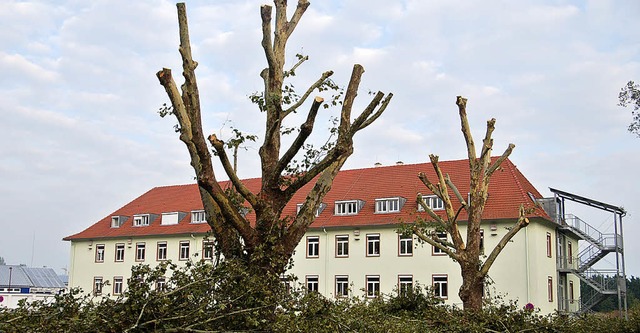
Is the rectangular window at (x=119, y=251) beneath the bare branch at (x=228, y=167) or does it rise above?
beneath

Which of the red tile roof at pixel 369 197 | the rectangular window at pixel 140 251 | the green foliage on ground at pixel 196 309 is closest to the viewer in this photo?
the green foliage on ground at pixel 196 309

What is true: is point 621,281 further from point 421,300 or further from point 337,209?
point 421,300

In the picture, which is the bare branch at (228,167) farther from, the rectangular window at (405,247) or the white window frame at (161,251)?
the white window frame at (161,251)

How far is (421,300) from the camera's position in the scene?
1827 cm

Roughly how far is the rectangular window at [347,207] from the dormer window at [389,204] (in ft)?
4.17

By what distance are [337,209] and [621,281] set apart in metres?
15.3

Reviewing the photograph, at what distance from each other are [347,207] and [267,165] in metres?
28.1

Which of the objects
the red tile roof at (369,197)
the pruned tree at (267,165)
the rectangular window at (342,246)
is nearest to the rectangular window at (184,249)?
the red tile roof at (369,197)

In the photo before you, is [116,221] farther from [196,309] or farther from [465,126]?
[196,309]

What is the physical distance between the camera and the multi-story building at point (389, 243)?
34.2 meters

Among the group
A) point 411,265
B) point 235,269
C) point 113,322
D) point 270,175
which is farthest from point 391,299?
point 411,265

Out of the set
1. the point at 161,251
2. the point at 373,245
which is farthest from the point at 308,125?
the point at 161,251

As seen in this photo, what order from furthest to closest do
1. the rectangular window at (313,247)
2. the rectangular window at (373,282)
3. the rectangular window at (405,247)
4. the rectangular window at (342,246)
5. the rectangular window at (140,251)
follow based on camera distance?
the rectangular window at (140,251) → the rectangular window at (313,247) → the rectangular window at (342,246) → the rectangular window at (373,282) → the rectangular window at (405,247)

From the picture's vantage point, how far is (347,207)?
3975 centimetres
